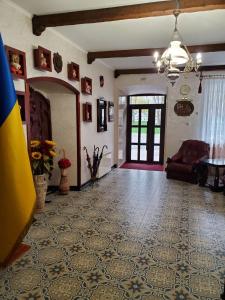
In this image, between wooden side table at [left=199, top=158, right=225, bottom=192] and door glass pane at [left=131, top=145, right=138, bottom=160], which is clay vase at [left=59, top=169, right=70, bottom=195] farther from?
door glass pane at [left=131, top=145, right=138, bottom=160]

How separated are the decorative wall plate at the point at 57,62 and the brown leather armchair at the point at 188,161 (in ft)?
11.1

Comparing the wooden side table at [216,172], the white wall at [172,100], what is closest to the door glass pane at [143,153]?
the white wall at [172,100]

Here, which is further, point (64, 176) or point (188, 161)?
point (188, 161)

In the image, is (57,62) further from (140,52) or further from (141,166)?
(141,166)

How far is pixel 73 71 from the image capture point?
4.13 m

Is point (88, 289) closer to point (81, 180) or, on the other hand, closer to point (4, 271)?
point (4, 271)

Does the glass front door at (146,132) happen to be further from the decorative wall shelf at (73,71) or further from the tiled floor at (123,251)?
the decorative wall shelf at (73,71)

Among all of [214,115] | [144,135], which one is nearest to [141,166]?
[144,135]

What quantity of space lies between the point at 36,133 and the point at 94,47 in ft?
6.51

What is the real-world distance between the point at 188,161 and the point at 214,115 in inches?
55.7

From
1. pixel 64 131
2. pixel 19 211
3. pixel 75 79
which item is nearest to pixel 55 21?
pixel 75 79

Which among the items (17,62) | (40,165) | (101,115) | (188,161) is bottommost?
(188,161)

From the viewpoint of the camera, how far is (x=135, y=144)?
7.83 meters

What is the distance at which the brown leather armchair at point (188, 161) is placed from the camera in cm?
521
